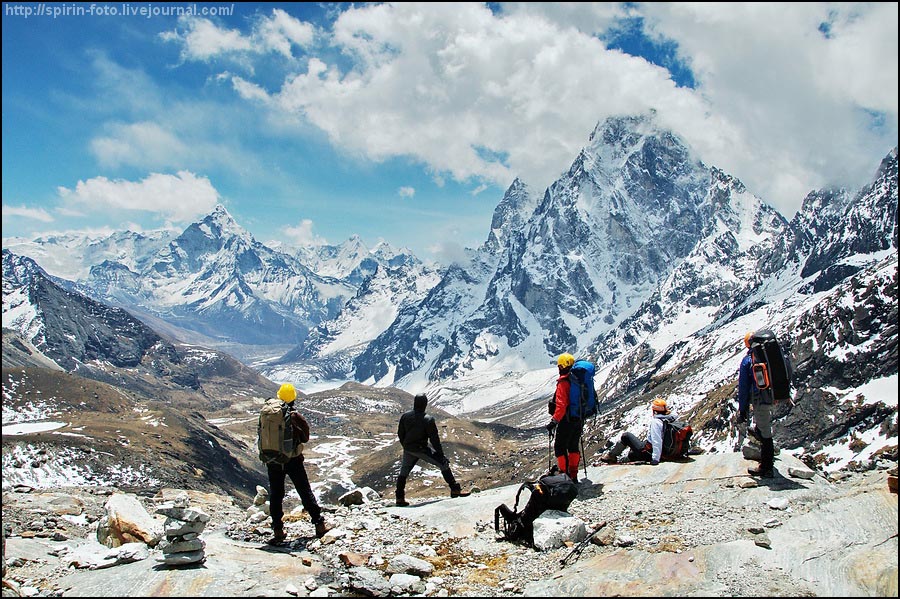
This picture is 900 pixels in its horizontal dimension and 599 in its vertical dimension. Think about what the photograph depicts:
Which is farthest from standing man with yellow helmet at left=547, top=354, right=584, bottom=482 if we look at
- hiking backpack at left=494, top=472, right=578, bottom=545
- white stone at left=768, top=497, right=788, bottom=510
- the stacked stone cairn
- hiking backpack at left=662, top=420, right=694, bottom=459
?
the stacked stone cairn

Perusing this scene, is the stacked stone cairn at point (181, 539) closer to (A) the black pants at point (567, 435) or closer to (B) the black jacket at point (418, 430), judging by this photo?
(B) the black jacket at point (418, 430)

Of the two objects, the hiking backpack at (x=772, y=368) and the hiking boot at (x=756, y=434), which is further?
the hiking boot at (x=756, y=434)

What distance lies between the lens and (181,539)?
1371 cm

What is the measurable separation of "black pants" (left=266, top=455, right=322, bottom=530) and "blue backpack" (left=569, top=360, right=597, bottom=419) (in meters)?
8.33

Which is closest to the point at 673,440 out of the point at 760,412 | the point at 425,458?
the point at 760,412

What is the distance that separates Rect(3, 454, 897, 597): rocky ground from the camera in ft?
37.9

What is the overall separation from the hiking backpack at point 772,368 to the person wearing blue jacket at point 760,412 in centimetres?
19

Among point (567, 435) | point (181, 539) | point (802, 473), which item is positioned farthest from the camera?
point (567, 435)

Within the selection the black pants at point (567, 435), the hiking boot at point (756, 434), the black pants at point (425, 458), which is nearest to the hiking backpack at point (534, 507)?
the black pants at point (567, 435)

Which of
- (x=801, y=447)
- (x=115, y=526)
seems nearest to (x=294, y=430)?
(x=115, y=526)

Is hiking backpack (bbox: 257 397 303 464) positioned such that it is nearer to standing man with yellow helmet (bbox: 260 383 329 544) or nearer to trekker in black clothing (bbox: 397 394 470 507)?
standing man with yellow helmet (bbox: 260 383 329 544)

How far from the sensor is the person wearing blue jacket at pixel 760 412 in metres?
17.5

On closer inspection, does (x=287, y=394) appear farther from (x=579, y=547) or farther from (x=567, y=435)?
(x=579, y=547)

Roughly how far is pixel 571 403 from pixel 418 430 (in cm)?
533
